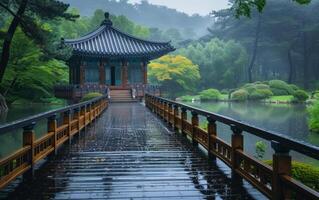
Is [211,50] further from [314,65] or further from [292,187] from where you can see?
[292,187]

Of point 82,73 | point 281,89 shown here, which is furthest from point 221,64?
point 82,73

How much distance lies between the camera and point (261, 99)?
57281 millimetres

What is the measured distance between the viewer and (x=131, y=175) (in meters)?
6.93

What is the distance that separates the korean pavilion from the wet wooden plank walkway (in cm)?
2751

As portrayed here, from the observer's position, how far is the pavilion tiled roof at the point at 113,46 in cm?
3744

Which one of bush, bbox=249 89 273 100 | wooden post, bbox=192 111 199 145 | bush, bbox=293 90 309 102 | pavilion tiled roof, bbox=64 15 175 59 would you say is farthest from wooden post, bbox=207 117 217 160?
bush, bbox=249 89 273 100

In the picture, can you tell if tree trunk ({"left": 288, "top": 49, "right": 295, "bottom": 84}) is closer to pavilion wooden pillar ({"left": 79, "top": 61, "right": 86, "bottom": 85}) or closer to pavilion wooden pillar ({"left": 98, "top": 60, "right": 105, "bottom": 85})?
pavilion wooden pillar ({"left": 98, "top": 60, "right": 105, "bottom": 85})

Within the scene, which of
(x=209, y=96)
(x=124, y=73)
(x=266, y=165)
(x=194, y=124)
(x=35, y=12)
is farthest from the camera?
(x=209, y=96)

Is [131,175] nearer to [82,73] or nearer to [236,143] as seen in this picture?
[236,143]

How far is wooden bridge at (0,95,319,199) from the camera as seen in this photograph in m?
5.00

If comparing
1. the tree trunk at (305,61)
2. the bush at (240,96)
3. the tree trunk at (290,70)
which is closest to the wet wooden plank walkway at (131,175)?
the bush at (240,96)

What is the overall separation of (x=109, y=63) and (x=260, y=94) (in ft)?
89.6

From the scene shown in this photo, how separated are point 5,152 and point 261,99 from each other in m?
47.1

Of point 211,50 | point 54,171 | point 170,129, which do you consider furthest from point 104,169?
point 211,50
